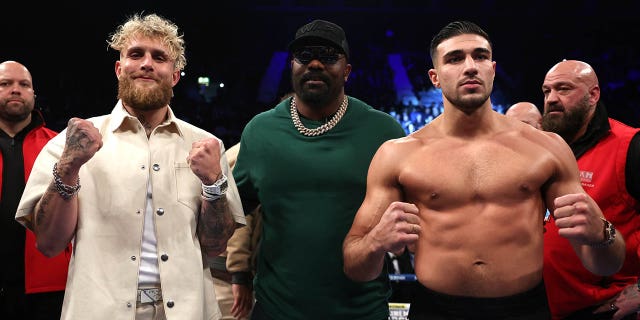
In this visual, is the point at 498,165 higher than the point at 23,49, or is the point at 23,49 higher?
the point at 23,49

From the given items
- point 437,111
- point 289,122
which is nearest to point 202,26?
point 437,111

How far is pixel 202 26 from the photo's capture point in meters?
8.30

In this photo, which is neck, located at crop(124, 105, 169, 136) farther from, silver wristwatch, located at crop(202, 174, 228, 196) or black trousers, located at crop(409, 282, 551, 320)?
black trousers, located at crop(409, 282, 551, 320)

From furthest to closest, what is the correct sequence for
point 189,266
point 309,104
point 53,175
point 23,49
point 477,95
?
point 23,49 → point 309,104 → point 477,95 → point 189,266 → point 53,175

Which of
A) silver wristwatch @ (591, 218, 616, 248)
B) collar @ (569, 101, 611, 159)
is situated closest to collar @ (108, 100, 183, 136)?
silver wristwatch @ (591, 218, 616, 248)

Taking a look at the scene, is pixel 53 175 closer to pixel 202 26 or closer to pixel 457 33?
pixel 457 33

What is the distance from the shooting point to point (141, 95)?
1.90 m

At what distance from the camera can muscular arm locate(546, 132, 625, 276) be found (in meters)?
1.61

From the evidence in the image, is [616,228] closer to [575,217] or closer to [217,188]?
[575,217]

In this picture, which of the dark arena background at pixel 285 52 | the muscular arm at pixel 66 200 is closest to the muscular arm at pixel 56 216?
the muscular arm at pixel 66 200

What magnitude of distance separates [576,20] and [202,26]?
4792 mm

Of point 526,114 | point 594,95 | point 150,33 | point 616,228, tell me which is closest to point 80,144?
point 150,33

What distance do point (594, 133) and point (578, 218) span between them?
1.17 meters

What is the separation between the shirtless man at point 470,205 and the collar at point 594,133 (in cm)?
79
